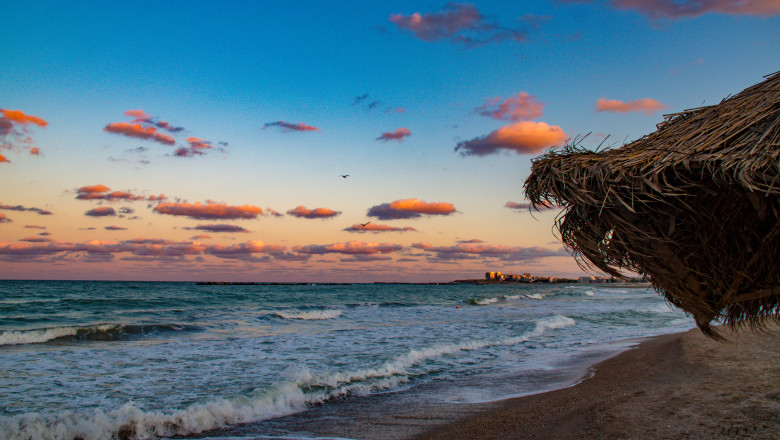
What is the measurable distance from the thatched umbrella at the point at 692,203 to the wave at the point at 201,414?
218 inches

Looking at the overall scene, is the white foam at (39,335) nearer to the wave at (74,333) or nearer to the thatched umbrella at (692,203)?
the wave at (74,333)

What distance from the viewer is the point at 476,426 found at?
571cm

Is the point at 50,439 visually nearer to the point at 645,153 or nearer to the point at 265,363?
the point at 265,363

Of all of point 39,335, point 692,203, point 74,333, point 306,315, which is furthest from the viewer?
point 306,315

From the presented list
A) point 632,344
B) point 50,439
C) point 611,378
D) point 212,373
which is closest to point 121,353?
point 212,373

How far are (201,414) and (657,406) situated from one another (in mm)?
5988

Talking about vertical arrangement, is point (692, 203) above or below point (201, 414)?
above

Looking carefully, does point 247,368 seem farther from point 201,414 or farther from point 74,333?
point 74,333

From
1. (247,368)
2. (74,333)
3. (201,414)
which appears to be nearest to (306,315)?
(74,333)

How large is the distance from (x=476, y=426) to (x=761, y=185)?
4.35m

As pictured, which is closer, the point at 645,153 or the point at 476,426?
the point at 645,153

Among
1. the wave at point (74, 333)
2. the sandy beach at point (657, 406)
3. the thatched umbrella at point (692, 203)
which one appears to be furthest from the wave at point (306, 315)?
the thatched umbrella at point (692, 203)

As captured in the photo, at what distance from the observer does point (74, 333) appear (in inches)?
604

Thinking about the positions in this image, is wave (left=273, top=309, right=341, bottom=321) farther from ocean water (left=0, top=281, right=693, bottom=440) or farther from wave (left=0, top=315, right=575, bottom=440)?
wave (left=0, top=315, right=575, bottom=440)
